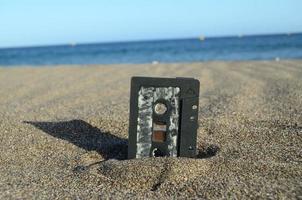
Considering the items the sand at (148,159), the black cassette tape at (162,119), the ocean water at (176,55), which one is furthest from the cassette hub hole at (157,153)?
the ocean water at (176,55)

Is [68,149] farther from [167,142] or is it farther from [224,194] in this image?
[224,194]

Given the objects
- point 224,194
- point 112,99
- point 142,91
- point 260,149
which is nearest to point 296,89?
point 112,99

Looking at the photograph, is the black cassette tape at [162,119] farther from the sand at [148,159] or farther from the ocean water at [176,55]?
the ocean water at [176,55]

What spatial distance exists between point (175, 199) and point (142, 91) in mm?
1130

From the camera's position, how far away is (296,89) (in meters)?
7.68

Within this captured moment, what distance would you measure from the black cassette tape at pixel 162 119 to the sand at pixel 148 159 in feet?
0.75

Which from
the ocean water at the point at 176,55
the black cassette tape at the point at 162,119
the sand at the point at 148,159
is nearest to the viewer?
the sand at the point at 148,159

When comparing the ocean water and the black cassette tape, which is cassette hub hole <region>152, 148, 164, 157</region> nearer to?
the black cassette tape

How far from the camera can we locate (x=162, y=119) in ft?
12.6

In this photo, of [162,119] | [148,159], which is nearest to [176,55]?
[162,119]

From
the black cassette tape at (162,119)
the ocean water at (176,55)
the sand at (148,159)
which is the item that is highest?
the black cassette tape at (162,119)

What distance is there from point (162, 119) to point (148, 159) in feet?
1.38

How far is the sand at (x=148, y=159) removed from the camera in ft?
10.2

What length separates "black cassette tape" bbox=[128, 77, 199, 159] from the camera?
3809 mm
